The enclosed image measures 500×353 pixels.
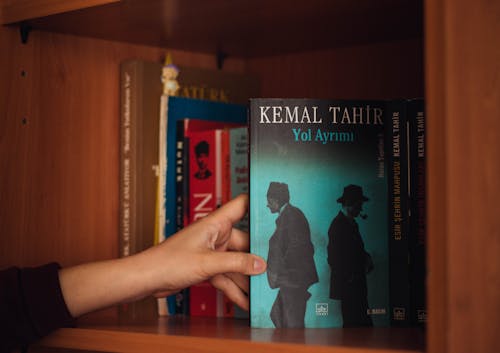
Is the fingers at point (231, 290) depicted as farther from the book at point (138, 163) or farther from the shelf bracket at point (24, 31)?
the shelf bracket at point (24, 31)

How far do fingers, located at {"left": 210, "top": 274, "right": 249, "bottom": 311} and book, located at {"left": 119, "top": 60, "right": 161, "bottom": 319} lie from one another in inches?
8.0

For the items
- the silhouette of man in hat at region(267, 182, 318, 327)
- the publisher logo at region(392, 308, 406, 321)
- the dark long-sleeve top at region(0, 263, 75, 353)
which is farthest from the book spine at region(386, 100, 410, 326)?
the dark long-sleeve top at region(0, 263, 75, 353)

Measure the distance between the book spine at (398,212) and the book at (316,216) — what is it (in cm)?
1

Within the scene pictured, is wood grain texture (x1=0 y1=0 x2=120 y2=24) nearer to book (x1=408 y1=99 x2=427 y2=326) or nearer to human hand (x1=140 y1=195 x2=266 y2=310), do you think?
human hand (x1=140 y1=195 x2=266 y2=310)

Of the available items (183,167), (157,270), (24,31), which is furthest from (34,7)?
(157,270)

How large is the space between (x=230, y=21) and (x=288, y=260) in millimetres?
435

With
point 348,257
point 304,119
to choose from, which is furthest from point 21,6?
point 348,257

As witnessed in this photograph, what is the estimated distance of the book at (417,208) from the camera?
2.77 feet

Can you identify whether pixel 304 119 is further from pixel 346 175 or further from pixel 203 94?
pixel 203 94

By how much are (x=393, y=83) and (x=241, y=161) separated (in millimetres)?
345

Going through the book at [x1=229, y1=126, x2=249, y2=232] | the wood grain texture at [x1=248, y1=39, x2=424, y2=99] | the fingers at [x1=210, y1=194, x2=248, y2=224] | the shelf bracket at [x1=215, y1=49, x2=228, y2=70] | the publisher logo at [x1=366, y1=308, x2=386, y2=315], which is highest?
the shelf bracket at [x1=215, y1=49, x2=228, y2=70]

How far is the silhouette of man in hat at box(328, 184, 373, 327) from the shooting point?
83 cm

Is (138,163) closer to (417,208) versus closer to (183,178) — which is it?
(183,178)

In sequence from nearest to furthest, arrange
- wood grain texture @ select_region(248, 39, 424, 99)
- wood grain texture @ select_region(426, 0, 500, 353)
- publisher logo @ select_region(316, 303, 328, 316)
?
wood grain texture @ select_region(426, 0, 500, 353) → publisher logo @ select_region(316, 303, 328, 316) → wood grain texture @ select_region(248, 39, 424, 99)
